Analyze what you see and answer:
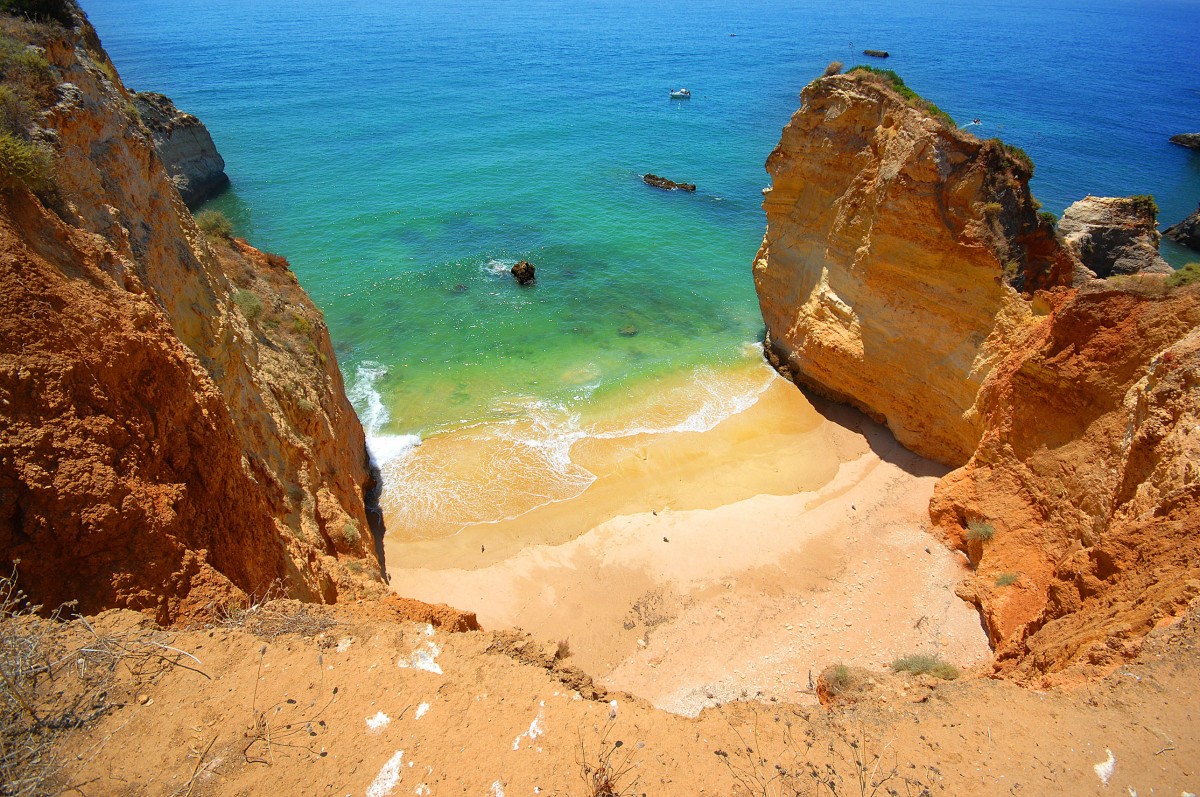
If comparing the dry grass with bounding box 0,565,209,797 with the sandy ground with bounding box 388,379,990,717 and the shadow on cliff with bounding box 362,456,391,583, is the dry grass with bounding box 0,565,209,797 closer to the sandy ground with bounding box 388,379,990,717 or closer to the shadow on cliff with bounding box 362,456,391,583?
the sandy ground with bounding box 388,379,990,717

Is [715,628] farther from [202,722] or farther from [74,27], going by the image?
[74,27]

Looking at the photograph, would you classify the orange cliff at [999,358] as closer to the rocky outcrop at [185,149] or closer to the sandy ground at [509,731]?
the sandy ground at [509,731]

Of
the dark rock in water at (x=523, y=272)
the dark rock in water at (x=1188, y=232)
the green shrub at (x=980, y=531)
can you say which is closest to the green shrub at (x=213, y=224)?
the dark rock in water at (x=523, y=272)

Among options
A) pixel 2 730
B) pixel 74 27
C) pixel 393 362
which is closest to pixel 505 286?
pixel 393 362

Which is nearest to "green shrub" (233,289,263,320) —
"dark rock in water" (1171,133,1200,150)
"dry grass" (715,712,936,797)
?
"dry grass" (715,712,936,797)

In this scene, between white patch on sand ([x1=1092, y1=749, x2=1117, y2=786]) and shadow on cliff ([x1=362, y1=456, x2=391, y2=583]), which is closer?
white patch on sand ([x1=1092, y1=749, x2=1117, y2=786])
